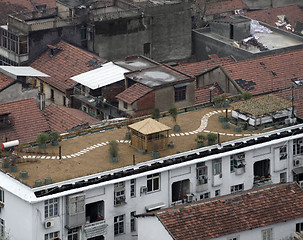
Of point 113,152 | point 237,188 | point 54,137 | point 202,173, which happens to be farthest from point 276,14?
point 113,152

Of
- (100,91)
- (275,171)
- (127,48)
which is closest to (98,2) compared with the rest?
(127,48)

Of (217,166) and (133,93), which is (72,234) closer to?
(217,166)

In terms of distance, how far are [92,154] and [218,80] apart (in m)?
27.3

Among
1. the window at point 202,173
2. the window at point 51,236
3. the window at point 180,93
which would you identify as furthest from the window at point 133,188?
the window at point 180,93

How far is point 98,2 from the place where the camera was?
130m

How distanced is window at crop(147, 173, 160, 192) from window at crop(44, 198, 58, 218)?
7.72 meters

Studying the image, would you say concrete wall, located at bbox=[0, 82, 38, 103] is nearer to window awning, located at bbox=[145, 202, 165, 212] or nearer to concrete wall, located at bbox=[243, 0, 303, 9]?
window awning, located at bbox=[145, 202, 165, 212]

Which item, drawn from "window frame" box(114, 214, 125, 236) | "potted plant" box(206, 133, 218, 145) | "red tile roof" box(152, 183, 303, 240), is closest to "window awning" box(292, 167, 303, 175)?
"red tile roof" box(152, 183, 303, 240)

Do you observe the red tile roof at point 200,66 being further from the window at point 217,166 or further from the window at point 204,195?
the window at point 204,195

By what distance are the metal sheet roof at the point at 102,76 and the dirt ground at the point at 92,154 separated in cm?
1433

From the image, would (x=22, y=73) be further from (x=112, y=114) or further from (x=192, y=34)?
(x=192, y=34)

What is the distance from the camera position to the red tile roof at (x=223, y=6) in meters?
142

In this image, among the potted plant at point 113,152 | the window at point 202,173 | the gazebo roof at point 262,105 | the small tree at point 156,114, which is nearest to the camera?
the potted plant at point 113,152

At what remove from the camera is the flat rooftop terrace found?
86.5 m
